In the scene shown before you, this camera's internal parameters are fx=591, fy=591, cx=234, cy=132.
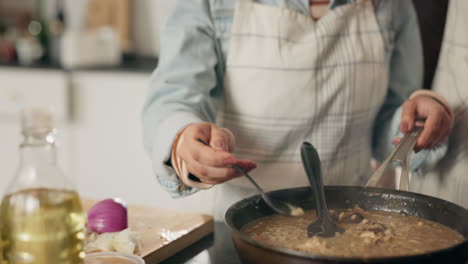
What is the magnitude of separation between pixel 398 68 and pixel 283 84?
0.36 metres

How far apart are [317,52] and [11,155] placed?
2.01 metres

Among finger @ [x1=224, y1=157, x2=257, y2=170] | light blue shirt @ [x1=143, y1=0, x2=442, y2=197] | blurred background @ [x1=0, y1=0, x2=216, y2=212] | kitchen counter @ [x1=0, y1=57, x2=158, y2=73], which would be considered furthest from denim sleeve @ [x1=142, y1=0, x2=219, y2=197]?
kitchen counter @ [x1=0, y1=57, x2=158, y2=73]

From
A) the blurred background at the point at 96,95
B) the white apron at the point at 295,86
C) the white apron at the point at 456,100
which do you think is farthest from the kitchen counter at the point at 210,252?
the blurred background at the point at 96,95

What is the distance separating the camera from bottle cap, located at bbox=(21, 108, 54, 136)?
0.65m

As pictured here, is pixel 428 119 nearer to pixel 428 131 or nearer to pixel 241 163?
pixel 428 131

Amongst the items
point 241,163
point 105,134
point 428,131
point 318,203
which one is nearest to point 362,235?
point 318,203

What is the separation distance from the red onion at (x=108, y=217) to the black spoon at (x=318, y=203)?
1.13 feet

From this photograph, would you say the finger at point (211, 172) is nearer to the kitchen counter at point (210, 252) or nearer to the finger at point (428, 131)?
the kitchen counter at point (210, 252)

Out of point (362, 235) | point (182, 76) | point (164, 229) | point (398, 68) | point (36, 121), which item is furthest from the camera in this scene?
point (398, 68)

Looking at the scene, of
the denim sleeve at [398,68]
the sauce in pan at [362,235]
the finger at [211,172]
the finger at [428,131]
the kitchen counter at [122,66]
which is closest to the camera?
the sauce in pan at [362,235]

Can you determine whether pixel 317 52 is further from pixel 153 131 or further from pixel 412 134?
pixel 153 131

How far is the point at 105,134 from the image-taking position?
2611mm

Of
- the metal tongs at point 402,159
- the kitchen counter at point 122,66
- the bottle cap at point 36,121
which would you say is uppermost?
the bottle cap at point 36,121

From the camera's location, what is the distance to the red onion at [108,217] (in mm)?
1000
